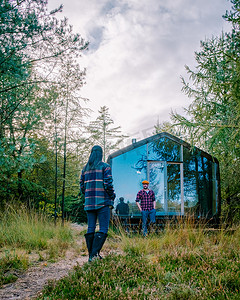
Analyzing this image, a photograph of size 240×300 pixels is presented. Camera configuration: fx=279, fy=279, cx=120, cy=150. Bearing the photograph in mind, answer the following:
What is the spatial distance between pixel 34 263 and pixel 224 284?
3.26 meters

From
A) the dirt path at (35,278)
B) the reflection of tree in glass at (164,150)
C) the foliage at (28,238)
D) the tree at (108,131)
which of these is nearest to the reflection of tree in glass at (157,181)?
the reflection of tree in glass at (164,150)

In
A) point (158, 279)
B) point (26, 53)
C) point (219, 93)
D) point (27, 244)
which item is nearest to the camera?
point (158, 279)

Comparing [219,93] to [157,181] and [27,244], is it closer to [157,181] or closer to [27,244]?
[157,181]

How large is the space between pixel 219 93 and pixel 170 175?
178 inches

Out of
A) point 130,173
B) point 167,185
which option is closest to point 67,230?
point 130,173

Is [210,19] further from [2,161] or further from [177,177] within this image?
[2,161]

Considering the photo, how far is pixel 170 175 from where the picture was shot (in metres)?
12.4

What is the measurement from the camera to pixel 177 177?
1237 centimetres

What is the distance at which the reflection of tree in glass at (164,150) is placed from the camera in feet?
39.3

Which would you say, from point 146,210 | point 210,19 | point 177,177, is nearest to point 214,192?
point 177,177

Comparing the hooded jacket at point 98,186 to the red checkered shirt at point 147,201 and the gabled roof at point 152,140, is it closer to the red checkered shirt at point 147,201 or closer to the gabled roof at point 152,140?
the red checkered shirt at point 147,201

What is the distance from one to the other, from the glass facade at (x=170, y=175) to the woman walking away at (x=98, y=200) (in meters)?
6.57

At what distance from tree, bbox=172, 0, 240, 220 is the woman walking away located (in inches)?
170

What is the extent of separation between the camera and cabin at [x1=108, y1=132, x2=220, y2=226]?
11.5m
